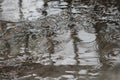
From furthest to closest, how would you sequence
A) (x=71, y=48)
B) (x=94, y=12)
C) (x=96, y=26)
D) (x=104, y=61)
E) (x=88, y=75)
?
(x=94, y=12), (x=96, y=26), (x=71, y=48), (x=104, y=61), (x=88, y=75)

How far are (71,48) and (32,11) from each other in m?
1.28

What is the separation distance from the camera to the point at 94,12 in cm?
485

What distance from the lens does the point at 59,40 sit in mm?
4168

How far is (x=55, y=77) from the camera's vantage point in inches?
137

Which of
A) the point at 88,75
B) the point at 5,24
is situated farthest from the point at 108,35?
the point at 5,24

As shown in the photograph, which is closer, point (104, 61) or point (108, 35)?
point (104, 61)

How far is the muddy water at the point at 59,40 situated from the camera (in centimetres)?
358

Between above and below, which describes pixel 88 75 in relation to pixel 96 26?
below

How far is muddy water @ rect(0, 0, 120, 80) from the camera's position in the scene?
11.7 ft

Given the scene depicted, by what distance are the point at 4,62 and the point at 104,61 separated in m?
1.17

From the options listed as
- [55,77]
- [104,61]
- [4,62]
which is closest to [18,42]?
[4,62]

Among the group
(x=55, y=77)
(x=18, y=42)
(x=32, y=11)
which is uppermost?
(x=32, y=11)

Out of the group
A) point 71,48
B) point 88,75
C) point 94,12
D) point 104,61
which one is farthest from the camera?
Result: point 94,12

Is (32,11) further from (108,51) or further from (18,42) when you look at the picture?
(108,51)
